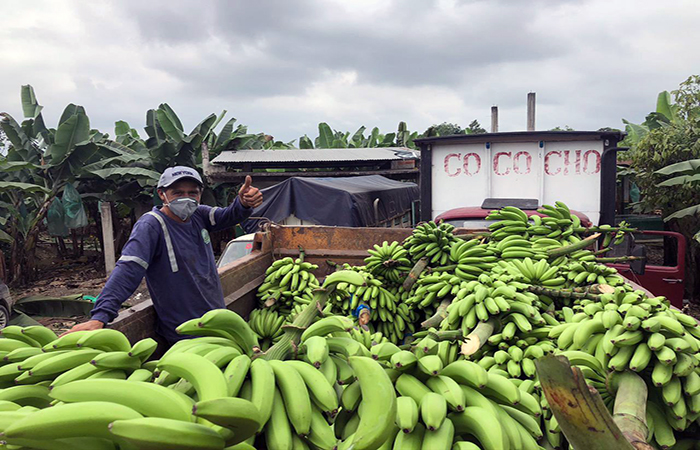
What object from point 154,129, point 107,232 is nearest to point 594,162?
point 154,129

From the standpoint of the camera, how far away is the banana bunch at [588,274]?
11.3 ft

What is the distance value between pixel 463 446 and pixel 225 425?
2.31ft

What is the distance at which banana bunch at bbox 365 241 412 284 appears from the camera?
4.08 metres

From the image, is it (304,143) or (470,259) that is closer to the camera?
(470,259)

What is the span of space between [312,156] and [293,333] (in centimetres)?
1365

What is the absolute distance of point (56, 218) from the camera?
42.0 feet

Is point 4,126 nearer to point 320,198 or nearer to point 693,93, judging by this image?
point 320,198

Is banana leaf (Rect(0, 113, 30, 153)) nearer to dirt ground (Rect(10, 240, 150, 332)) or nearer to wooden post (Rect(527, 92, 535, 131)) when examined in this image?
dirt ground (Rect(10, 240, 150, 332))

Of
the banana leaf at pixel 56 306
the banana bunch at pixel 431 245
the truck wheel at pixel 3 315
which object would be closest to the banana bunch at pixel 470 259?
the banana bunch at pixel 431 245

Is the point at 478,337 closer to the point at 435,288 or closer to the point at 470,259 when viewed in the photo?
the point at 435,288

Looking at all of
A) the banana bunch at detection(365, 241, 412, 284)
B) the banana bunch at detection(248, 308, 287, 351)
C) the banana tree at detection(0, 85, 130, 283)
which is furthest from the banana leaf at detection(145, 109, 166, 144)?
the banana bunch at detection(365, 241, 412, 284)

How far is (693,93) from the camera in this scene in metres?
12.8

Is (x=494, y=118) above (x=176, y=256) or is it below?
above

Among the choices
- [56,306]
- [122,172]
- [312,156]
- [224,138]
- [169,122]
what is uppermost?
[169,122]
